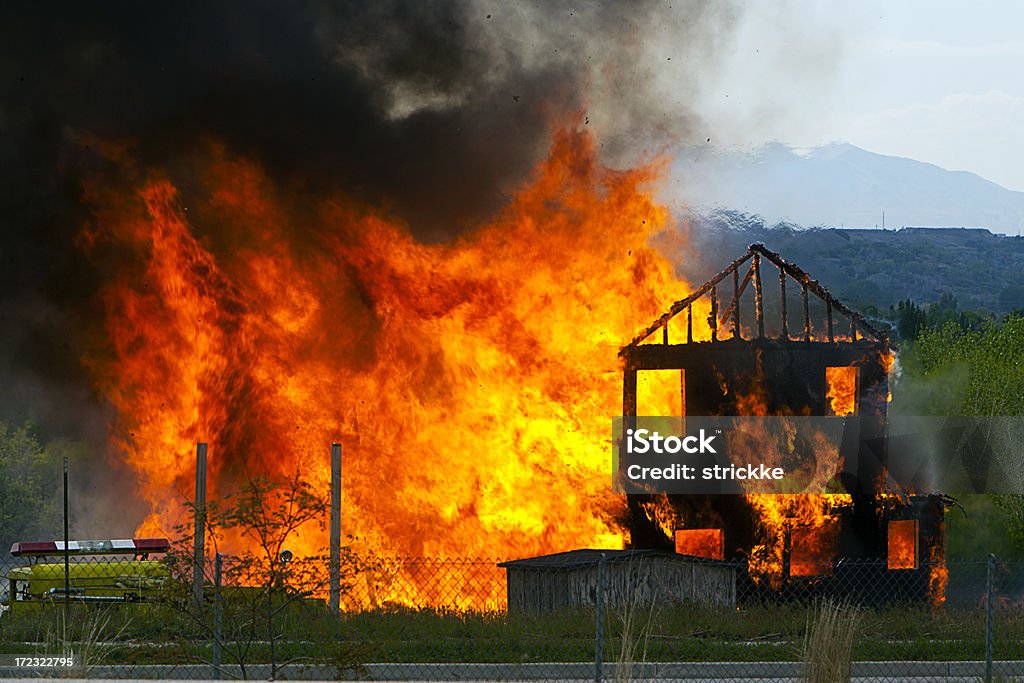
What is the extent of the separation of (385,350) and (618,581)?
910 centimetres

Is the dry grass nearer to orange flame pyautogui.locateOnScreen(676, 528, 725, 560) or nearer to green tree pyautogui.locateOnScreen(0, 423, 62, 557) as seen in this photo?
orange flame pyautogui.locateOnScreen(676, 528, 725, 560)

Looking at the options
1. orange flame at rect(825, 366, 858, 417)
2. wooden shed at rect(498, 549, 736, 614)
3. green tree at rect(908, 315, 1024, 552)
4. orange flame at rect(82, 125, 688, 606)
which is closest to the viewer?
wooden shed at rect(498, 549, 736, 614)

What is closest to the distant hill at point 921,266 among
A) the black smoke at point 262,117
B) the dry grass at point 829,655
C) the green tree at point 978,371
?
the green tree at point 978,371

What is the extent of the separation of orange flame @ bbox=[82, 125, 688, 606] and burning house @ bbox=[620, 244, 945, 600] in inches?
59.3

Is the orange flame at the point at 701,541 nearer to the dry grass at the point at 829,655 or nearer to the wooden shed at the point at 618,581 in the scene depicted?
the wooden shed at the point at 618,581

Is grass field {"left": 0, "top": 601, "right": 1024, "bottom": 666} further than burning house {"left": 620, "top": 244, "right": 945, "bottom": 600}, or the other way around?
burning house {"left": 620, "top": 244, "right": 945, "bottom": 600}

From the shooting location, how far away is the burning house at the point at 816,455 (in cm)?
2294

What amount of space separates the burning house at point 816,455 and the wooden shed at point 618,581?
13.2 feet

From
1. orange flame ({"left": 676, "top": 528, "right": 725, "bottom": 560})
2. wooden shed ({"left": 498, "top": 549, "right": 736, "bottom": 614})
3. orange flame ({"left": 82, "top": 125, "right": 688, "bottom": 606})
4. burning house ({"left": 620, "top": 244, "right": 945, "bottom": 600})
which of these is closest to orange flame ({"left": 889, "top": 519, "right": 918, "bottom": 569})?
burning house ({"left": 620, "top": 244, "right": 945, "bottom": 600})

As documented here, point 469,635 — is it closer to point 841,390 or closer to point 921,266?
point 841,390

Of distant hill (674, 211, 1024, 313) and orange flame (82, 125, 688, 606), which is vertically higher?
distant hill (674, 211, 1024, 313)

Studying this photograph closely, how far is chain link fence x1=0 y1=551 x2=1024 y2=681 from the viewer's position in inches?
495

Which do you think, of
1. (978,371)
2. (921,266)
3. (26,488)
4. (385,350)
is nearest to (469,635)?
(385,350)

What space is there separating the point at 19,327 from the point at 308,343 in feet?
22.0
